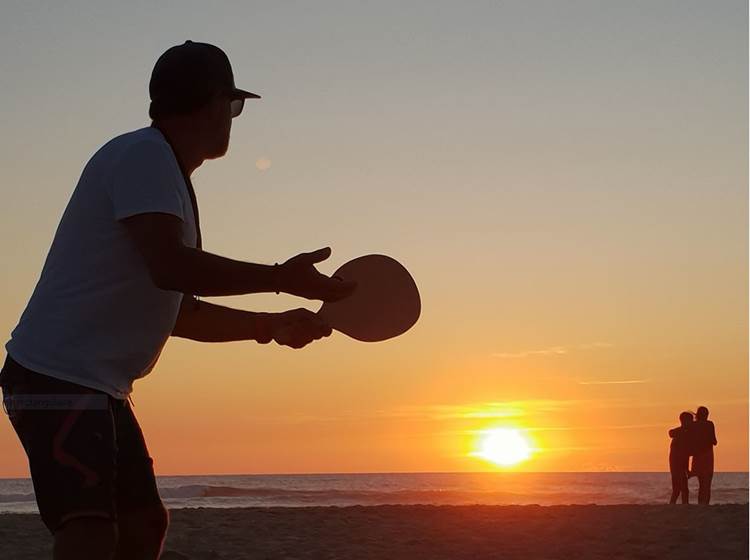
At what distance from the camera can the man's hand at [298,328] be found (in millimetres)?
3641

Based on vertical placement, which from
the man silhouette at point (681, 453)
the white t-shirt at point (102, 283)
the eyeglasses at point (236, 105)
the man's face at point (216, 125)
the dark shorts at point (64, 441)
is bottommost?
the dark shorts at point (64, 441)

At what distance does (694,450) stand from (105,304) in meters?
15.7

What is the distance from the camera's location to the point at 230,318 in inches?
149

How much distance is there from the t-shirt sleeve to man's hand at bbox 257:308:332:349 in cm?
81

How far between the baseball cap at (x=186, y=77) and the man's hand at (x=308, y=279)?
0.60 meters

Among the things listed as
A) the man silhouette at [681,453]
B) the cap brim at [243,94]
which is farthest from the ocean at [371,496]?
the cap brim at [243,94]

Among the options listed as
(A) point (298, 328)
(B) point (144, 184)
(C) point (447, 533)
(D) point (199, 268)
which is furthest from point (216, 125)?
(C) point (447, 533)

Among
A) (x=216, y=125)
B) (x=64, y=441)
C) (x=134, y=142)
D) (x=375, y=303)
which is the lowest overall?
(x=64, y=441)

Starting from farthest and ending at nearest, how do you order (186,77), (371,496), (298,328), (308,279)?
(371,496)
(298,328)
(186,77)
(308,279)

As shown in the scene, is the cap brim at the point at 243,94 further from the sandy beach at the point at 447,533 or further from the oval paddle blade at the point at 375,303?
the sandy beach at the point at 447,533

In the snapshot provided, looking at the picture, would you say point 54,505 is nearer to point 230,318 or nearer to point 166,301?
point 166,301

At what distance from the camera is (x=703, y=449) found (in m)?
17.2

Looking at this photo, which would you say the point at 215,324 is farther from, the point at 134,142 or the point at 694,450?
the point at 694,450

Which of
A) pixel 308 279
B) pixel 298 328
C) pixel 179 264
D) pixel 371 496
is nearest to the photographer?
pixel 179 264
